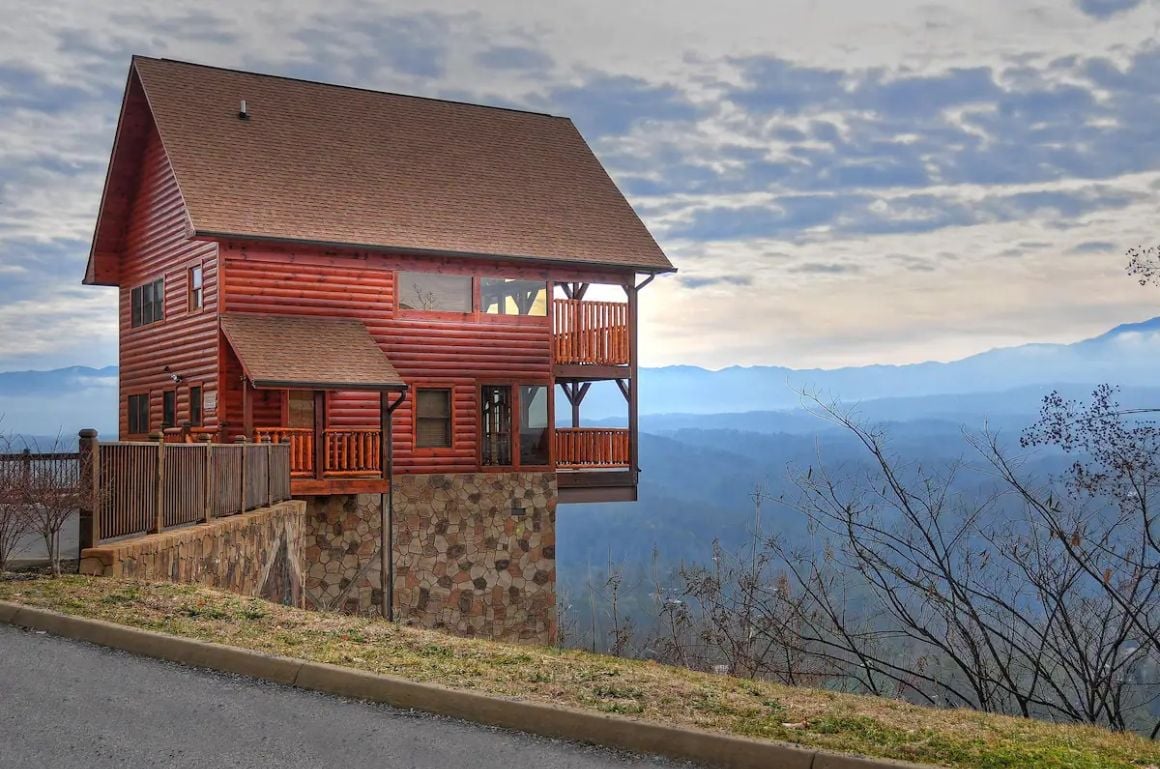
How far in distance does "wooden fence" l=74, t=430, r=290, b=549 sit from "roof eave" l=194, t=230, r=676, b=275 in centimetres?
650

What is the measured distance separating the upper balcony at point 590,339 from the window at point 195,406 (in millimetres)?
8127

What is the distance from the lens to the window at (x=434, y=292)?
26141 millimetres

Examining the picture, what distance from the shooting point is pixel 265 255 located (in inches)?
963

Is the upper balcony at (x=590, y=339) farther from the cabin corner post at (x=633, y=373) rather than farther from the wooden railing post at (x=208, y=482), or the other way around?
the wooden railing post at (x=208, y=482)

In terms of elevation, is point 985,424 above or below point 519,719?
above

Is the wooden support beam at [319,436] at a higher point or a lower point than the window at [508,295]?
lower

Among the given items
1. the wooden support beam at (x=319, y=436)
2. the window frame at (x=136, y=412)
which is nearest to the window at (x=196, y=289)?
the wooden support beam at (x=319, y=436)

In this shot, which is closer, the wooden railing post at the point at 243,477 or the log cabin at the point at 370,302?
the wooden railing post at the point at 243,477

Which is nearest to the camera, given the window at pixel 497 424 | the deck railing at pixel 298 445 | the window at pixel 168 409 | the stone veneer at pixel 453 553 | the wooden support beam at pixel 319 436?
the deck railing at pixel 298 445

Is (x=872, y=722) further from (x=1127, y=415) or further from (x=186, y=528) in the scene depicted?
(x=186, y=528)

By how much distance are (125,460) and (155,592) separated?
1715 millimetres

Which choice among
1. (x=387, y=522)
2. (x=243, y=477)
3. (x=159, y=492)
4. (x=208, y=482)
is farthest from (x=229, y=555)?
(x=387, y=522)

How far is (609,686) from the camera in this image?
8.88m

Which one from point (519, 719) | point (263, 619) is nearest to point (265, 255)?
point (263, 619)
